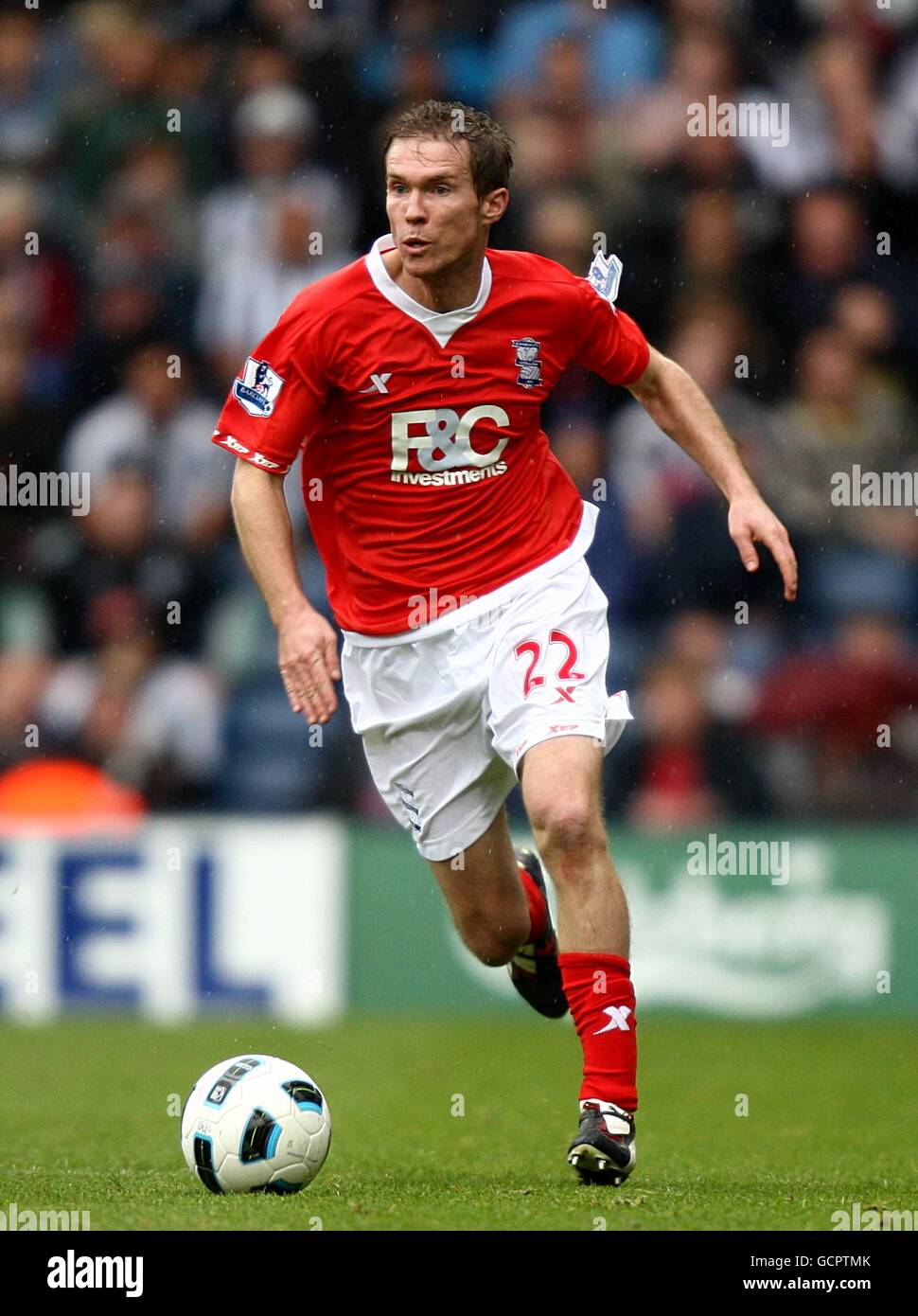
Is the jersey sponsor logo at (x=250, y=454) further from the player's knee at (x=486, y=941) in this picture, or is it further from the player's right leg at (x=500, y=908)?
the player's knee at (x=486, y=941)

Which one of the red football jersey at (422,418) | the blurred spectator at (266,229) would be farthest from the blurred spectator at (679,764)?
the red football jersey at (422,418)

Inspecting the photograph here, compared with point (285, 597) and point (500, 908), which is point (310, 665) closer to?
point (285, 597)

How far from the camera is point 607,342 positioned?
5922 mm

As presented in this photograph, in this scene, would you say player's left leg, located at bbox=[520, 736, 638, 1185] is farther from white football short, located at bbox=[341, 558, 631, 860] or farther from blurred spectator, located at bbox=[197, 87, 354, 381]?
blurred spectator, located at bbox=[197, 87, 354, 381]

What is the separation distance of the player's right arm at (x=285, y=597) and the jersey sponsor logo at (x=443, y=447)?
39 cm

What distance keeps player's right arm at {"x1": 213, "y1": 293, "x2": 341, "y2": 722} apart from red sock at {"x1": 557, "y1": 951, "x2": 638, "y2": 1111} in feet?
3.05

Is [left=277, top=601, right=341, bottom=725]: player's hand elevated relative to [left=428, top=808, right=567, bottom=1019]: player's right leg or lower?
elevated

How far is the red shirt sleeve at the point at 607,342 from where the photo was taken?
19.3ft

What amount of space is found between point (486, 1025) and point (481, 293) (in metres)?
4.85

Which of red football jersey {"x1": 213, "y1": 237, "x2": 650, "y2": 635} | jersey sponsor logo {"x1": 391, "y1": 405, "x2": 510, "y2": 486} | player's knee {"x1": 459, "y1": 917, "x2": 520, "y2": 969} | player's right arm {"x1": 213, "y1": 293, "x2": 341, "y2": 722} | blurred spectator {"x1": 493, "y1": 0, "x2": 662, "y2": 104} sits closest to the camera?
player's right arm {"x1": 213, "y1": 293, "x2": 341, "y2": 722}

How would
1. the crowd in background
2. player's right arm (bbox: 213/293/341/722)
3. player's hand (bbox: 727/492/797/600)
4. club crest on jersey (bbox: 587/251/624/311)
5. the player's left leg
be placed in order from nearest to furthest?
the player's left leg → player's right arm (bbox: 213/293/341/722) → player's hand (bbox: 727/492/797/600) → club crest on jersey (bbox: 587/251/624/311) → the crowd in background

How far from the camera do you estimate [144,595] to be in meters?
10.8

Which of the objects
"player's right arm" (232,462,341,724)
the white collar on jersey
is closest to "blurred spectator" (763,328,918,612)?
the white collar on jersey

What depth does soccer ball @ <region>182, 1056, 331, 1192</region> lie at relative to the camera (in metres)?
5.01
